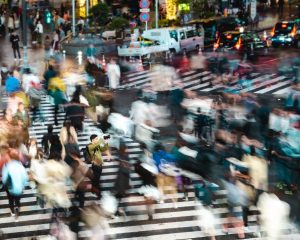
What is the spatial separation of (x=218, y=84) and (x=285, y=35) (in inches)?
551

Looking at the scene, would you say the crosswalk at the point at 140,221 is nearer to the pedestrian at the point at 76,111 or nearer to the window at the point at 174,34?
the pedestrian at the point at 76,111

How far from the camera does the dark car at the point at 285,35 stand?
135 feet

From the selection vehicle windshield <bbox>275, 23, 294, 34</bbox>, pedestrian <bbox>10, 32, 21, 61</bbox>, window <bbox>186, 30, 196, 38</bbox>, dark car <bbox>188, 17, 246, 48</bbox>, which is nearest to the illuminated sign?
dark car <bbox>188, 17, 246, 48</bbox>

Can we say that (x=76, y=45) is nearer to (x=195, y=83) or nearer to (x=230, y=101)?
(x=195, y=83)

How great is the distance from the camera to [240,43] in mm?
38312

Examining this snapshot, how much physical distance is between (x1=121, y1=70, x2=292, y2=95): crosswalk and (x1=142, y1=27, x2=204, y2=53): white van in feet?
13.4

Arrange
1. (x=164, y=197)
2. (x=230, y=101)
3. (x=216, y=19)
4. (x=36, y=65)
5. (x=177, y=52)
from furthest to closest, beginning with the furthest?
(x=216, y=19) < (x=177, y=52) < (x=36, y=65) < (x=230, y=101) < (x=164, y=197)

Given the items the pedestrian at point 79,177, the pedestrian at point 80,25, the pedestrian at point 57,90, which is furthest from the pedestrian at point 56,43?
the pedestrian at point 79,177

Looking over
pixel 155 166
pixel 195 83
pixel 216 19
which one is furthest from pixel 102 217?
pixel 216 19

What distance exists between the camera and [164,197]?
1528 cm

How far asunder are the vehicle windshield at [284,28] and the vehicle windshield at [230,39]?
13.8 feet

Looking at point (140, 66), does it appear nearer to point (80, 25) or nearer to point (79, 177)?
point (80, 25)

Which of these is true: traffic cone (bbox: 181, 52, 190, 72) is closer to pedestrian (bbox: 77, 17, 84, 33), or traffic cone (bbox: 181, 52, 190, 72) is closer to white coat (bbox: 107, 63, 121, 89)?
white coat (bbox: 107, 63, 121, 89)

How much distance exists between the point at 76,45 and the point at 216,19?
37.1 ft
